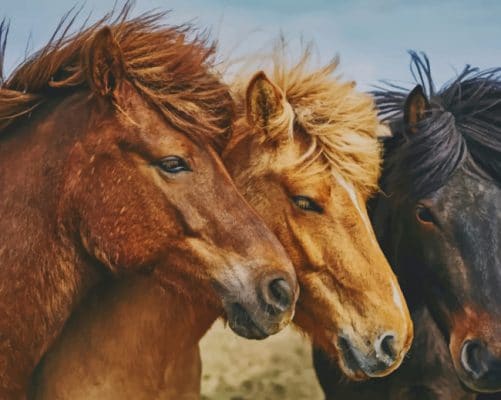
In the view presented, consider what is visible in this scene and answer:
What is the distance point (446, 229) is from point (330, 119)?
770 mm

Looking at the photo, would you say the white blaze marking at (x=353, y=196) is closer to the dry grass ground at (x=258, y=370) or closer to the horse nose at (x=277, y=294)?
the horse nose at (x=277, y=294)

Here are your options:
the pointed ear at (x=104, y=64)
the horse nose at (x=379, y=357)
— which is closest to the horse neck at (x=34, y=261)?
the pointed ear at (x=104, y=64)

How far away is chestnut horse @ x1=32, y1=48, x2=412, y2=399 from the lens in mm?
3471

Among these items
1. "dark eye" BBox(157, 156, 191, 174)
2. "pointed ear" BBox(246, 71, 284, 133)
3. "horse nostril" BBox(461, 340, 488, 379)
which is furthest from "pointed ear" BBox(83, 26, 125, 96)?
"horse nostril" BBox(461, 340, 488, 379)

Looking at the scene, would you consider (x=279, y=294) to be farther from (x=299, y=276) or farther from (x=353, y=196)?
(x=353, y=196)

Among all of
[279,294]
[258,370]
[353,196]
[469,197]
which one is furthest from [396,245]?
[258,370]

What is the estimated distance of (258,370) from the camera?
21.9ft

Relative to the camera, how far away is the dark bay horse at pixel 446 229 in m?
3.73

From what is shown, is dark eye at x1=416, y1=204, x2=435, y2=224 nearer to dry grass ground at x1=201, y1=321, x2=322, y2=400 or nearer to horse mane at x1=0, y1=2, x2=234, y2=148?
horse mane at x1=0, y1=2, x2=234, y2=148

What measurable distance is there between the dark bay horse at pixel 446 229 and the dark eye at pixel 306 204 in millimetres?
628

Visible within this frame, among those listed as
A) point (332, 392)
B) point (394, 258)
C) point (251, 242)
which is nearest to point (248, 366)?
point (332, 392)

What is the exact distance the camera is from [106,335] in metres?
3.56

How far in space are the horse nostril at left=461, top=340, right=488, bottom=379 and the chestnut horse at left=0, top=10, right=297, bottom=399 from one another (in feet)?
3.33

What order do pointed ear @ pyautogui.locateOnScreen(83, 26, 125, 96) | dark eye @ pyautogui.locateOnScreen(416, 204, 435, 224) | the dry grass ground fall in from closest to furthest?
1. pointed ear @ pyautogui.locateOnScreen(83, 26, 125, 96)
2. dark eye @ pyautogui.locateOnScreen(416, 204, 435, 224)
3. the dry grass ground
